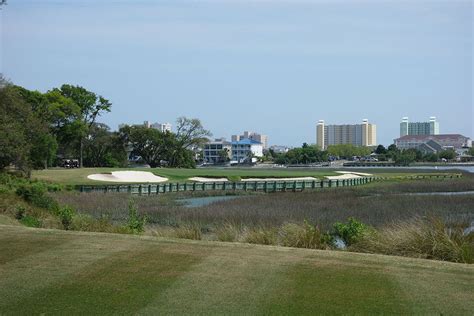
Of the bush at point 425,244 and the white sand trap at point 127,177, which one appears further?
the white sand trap at point 127,177

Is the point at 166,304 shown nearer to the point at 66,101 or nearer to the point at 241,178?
the point at 241,178

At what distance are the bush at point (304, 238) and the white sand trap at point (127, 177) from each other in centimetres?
4860

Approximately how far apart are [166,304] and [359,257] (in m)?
3.71

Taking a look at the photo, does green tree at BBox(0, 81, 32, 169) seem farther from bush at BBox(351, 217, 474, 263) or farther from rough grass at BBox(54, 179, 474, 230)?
bush at BBox(351, 217, 474, 263)

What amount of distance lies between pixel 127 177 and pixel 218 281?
55.2m

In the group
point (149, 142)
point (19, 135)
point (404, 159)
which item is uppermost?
point (149, 142)

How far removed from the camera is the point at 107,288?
25.3 feet

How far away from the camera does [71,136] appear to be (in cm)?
7762

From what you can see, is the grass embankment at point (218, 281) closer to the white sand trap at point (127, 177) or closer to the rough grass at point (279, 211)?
the rough grass at point (279, 211)

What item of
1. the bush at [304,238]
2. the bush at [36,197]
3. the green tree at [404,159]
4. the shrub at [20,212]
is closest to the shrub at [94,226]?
the shrub at [20,212]

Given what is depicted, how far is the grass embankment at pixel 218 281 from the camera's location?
22.9 ft

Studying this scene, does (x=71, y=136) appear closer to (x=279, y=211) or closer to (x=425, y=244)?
(x=279, y=211)

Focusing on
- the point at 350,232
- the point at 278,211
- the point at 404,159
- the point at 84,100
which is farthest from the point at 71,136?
the point at 404,159

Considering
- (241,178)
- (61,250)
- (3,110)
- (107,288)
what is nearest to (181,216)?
(61,250)
